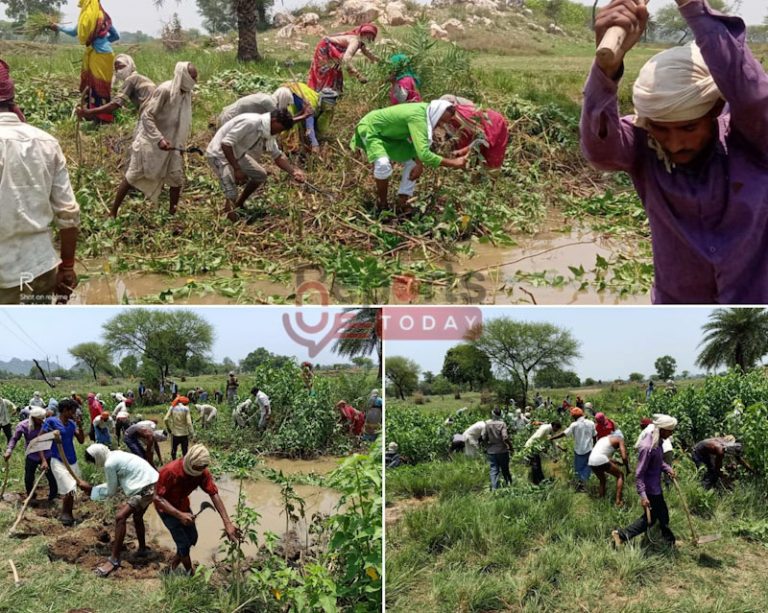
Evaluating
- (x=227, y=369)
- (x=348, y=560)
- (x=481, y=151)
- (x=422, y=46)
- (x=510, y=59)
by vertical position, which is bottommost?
(x=348, y=560)

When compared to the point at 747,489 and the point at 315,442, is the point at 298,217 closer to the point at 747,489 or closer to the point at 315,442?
the point at 315,442

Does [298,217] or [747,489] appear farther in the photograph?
[298,217]

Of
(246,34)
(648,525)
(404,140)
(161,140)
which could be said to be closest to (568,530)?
(648,525)

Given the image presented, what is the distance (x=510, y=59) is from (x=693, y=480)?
1406 centimetres

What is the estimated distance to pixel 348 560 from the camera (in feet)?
10.2

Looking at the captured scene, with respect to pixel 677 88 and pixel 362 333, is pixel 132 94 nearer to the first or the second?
pixel 362 333

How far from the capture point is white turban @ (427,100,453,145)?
585cm

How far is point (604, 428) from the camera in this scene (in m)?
4.36

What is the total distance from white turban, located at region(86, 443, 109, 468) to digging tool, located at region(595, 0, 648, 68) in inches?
140

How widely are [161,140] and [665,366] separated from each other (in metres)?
4.32

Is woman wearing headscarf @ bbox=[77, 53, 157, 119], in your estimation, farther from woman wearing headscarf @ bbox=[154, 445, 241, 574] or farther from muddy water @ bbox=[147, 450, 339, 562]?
woman wearing headscarf @ bbox=[154, 445, 241, 574]

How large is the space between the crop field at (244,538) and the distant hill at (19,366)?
0.61 ft

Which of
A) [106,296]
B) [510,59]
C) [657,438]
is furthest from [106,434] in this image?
[510,59]

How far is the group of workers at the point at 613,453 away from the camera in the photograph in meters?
3.54
